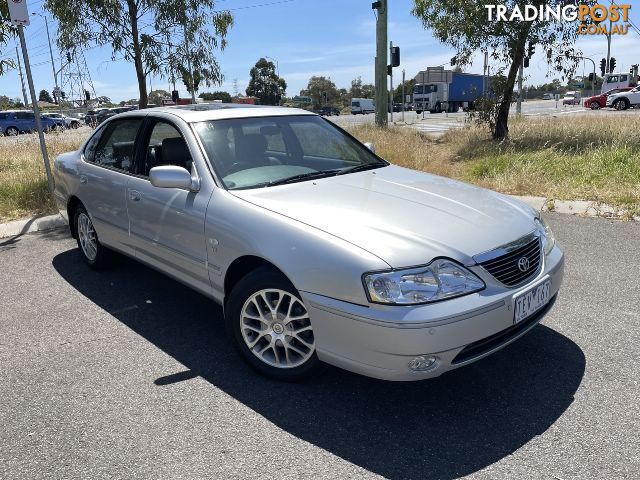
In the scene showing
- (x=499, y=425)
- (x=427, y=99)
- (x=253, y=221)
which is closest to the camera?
(x=499, y=425)

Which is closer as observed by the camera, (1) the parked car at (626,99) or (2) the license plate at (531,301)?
(2) the license plate at (531,301)

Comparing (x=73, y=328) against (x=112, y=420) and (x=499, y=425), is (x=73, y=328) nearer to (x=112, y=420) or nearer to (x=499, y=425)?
(x=112, y=420)

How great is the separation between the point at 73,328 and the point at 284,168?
1.97m

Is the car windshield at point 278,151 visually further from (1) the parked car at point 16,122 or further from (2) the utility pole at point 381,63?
(1) the parked car at point 16,122

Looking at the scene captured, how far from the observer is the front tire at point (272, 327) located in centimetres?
294

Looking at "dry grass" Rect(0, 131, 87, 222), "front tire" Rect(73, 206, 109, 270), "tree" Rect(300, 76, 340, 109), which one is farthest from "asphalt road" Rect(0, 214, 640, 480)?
"tree" Rect(300, 76, 340, 109)

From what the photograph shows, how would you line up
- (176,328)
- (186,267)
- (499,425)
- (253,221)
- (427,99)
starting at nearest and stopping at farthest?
1. (499,425)
2. (253,221)
3. (186,267)
4. (176,328)
5. (427,99)

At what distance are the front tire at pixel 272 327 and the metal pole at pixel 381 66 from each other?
14717mm

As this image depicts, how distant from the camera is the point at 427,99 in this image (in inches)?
1984

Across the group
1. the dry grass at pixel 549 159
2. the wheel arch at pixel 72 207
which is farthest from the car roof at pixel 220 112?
the dry grass at pixel 549 159

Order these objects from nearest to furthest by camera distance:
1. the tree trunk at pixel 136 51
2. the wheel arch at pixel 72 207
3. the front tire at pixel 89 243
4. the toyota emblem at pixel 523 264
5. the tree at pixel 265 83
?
the toyota emblem at pixel 523 264 < the front tire at pixel 89 243 < the wheel arch at pixel 72 207 < the tree trunk at pixel 136 51 < the tree at pixel 265 83

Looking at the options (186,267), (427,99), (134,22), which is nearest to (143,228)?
(186,267)

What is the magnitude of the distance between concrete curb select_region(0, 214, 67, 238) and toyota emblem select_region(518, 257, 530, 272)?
19.3ft

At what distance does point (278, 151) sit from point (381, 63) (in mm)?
14176
